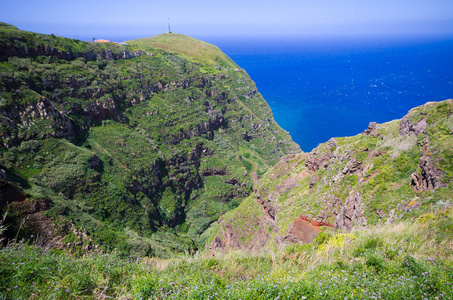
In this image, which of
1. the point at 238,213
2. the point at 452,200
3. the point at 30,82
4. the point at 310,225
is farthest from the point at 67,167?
the point at 452,200

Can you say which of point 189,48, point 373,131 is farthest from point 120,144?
point 189,48

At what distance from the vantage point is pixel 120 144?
58.8m

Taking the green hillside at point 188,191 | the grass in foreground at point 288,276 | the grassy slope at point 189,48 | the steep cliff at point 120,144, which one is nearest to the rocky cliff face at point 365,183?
the green hillside at point 188,191

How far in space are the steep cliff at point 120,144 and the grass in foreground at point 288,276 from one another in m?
13.0

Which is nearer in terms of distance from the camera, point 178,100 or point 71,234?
point 71,234

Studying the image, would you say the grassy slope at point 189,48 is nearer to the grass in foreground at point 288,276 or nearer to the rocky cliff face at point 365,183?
the rocky cliff face at point 365,183

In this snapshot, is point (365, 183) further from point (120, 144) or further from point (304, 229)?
point (120, 144)

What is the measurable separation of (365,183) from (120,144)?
56.1m

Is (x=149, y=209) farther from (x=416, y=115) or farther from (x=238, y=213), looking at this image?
(x=416, y=115)

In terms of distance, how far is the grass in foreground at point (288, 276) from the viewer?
16.5 feet

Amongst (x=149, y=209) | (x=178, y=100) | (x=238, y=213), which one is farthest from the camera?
(x=178, y=100)

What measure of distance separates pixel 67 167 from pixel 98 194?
735 centimetres

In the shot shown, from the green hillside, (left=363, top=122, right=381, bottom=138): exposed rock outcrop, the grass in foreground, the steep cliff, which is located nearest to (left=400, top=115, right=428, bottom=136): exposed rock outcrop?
the green hillside

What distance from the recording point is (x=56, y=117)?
46.8 meters
